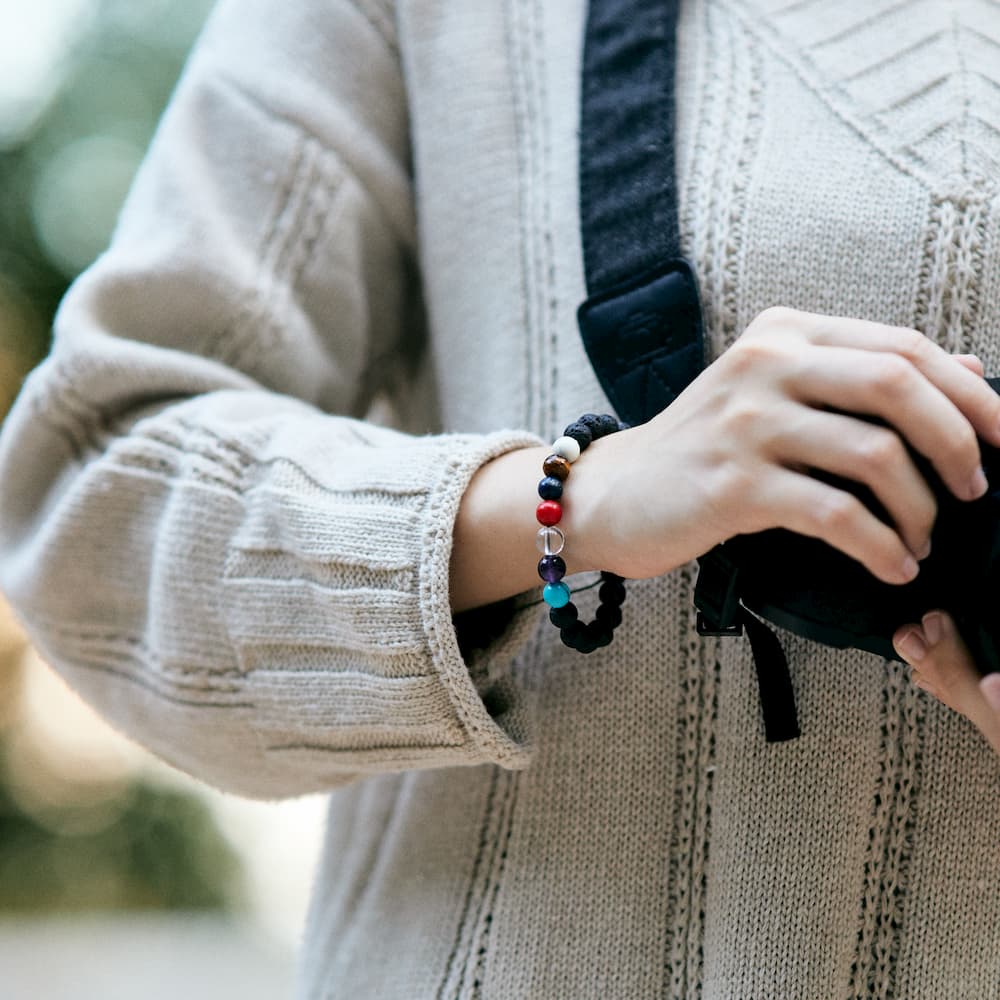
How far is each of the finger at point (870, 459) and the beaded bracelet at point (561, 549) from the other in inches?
4.6

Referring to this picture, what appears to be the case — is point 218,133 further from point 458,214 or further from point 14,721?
point 14,721

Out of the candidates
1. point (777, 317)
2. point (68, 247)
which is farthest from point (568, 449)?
point (68, 247)

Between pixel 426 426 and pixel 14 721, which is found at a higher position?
pixel 426 426

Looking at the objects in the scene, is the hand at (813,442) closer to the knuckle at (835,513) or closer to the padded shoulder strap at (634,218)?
the knuckle at (835,513)

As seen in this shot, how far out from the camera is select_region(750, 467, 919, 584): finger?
40 centimetres

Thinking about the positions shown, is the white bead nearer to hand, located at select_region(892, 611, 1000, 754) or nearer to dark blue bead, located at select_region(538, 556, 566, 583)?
dark blue bead, located at select_region(538, 556, 566, 583)

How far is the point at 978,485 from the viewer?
0.41 meters

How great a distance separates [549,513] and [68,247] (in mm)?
1521

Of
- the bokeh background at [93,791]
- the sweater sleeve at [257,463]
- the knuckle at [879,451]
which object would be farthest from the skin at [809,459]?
the bokeh background at [93,791]

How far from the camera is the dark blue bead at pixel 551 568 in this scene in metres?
0.49

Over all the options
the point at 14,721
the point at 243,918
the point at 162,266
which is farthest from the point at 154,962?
the point at 162,266

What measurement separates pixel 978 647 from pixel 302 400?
48 centimetres

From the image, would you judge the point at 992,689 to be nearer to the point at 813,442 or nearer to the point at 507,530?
the point at 813,442

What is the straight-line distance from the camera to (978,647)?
43 centimetres
